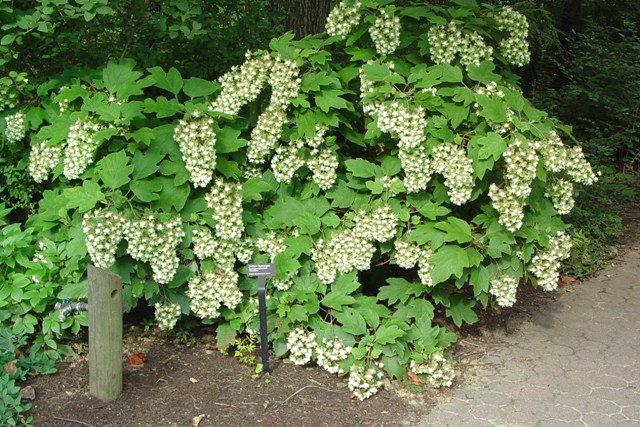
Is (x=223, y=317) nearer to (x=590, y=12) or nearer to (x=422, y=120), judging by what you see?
(x=422, y=120)

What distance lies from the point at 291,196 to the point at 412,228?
33.2 inches

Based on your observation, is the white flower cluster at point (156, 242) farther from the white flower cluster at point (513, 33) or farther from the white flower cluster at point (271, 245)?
the white flower cluster at point (513, 33)

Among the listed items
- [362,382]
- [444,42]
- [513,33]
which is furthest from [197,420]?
[513,33]

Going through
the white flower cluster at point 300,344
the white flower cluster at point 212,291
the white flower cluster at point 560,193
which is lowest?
the white flower cluster at point 300,344

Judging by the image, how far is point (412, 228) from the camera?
14.5 ft

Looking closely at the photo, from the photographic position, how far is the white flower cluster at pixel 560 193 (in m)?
4.37

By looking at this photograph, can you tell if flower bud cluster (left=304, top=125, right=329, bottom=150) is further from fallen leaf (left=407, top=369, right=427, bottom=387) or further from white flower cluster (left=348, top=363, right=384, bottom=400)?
fallen leaf (left=407, top=369, right=427, bottom=387)

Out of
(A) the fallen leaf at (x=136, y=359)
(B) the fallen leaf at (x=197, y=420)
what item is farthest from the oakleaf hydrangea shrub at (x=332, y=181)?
(B) the fallen leaf at (x=197, y=420)

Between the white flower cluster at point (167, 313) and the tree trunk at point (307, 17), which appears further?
the tree trunk at point (307, 17)

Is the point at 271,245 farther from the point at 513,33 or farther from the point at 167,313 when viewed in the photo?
the point at 513,33

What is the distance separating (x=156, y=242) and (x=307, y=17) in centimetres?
303

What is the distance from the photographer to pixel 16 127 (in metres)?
4.61

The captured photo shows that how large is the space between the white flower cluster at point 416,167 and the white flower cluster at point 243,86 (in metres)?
1.01

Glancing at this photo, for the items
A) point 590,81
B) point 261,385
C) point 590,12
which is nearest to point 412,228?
point 261,385
